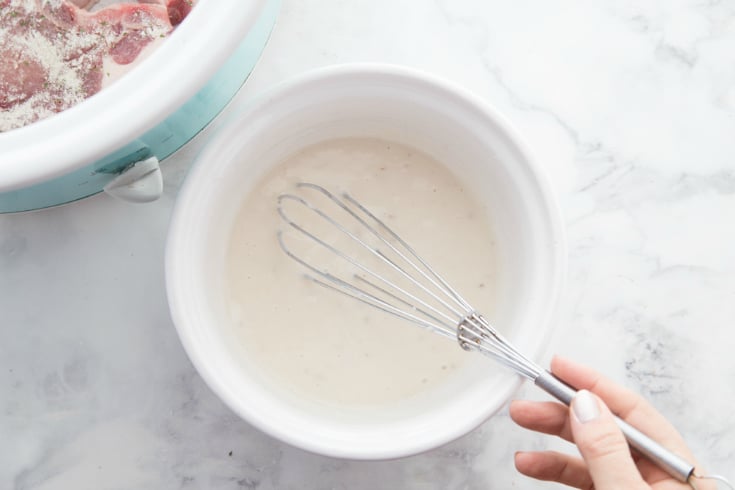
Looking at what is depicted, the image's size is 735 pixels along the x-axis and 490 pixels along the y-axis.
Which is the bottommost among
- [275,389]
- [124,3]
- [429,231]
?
[275,389]

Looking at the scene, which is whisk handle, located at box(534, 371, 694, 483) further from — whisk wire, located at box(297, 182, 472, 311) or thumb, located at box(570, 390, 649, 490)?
whisk wire, located at box(297, 182, 472, 311)

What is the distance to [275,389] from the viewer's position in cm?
64

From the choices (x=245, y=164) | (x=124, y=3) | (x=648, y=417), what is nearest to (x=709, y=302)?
(x=648, y=417)

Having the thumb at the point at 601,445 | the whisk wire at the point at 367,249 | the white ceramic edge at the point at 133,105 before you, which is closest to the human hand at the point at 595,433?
the thumb at the point at 601,445

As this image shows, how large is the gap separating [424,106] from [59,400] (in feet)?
1.37

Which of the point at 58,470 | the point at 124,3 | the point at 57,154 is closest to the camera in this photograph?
the point at 57,154

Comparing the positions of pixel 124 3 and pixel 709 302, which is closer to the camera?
pixel 124 3

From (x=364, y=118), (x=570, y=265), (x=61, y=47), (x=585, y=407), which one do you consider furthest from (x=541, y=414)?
(x=61, y=47)

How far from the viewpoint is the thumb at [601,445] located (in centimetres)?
51

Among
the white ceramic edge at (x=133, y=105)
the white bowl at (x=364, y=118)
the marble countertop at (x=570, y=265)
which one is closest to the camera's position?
the white ceramic edge at (x=133, y=105)

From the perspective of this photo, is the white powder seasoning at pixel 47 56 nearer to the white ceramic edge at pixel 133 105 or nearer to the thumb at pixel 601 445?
the white ceramic edge at pixel 133 105

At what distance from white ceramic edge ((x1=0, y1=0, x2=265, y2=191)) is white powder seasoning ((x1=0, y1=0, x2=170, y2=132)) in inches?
3.3

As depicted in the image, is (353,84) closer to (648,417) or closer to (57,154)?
(57,154)

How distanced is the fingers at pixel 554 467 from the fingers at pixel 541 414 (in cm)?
4
